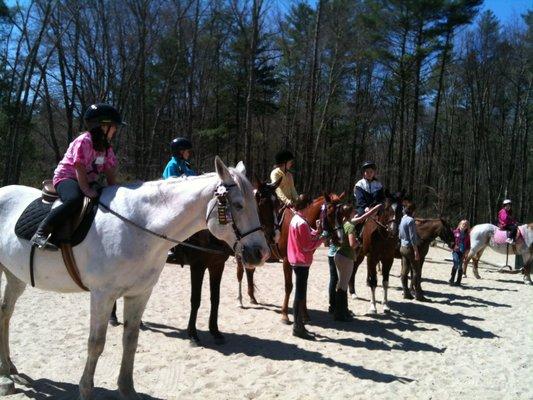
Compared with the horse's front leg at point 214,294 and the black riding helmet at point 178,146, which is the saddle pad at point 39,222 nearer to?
the black riding helmet at point 178,146

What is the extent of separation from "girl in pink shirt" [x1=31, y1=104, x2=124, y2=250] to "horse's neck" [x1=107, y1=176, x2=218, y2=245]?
0.87 ft

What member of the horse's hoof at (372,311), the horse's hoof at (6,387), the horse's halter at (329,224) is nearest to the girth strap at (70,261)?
the horse's hoof at (6,387)

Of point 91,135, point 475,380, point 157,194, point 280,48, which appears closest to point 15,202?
point 91,135

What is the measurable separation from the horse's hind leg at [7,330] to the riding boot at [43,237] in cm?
128

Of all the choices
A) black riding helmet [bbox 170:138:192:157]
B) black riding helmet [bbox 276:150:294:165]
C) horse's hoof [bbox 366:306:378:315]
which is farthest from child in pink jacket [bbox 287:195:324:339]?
horse's hoof [bbox 366:306:378:315]

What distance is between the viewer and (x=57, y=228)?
3.46 meters

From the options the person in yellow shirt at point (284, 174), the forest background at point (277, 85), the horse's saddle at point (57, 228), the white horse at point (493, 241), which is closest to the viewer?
the horse's saddle at point (57, 228)

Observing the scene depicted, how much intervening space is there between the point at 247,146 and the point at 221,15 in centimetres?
836

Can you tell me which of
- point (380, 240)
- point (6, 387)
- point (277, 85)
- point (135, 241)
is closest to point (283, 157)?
point (380, 240)

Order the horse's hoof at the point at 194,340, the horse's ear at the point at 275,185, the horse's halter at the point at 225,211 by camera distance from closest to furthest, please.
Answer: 1. the horse's halter at the point at 225,211
2. the horse's ear at the point at 275,185
3. the horse's hoof at the point at 194,340

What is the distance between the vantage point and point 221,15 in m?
23.8

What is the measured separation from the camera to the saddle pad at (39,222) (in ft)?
11.3

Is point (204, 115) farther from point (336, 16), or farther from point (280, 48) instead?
point (336, 16)

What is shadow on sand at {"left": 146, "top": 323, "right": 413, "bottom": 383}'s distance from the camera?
5.08m
